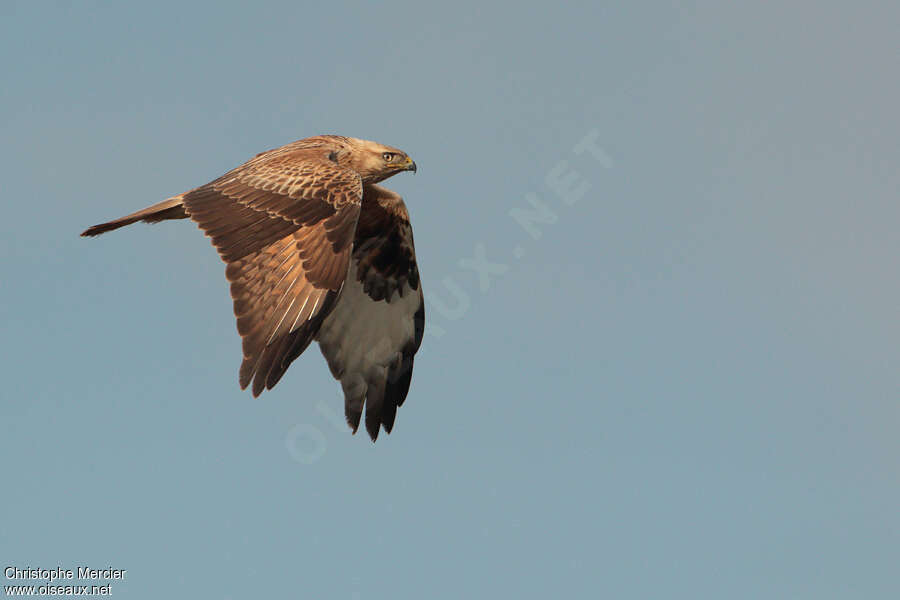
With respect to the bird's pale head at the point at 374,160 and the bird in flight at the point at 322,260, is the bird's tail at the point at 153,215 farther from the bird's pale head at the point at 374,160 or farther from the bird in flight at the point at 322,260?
the bird's pale head at the point at 374,160

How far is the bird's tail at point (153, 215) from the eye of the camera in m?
12.8

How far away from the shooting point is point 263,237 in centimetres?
1167

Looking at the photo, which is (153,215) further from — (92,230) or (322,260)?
(322,260)

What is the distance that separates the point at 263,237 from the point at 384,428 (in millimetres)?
3410

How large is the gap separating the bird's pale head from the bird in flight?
11 millimetres

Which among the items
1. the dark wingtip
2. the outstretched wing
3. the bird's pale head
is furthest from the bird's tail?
the outstretched wing

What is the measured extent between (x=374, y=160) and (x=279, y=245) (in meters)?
2.39

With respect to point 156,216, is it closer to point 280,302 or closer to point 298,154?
point 298,154

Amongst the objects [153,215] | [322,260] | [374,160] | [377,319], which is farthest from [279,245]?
[377,319]

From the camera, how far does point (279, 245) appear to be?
11680mm

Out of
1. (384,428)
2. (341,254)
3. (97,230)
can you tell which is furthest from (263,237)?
(384,428)

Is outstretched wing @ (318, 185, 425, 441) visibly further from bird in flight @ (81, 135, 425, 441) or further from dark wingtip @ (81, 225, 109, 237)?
dark wingtip @ (81, 225, 109, 237)

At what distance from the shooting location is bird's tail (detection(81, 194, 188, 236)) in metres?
12.8

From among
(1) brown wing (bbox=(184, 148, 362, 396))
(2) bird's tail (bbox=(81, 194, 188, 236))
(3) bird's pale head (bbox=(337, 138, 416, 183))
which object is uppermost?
(3) bird's pale head (bbox=(337, 138, 416, 183))
